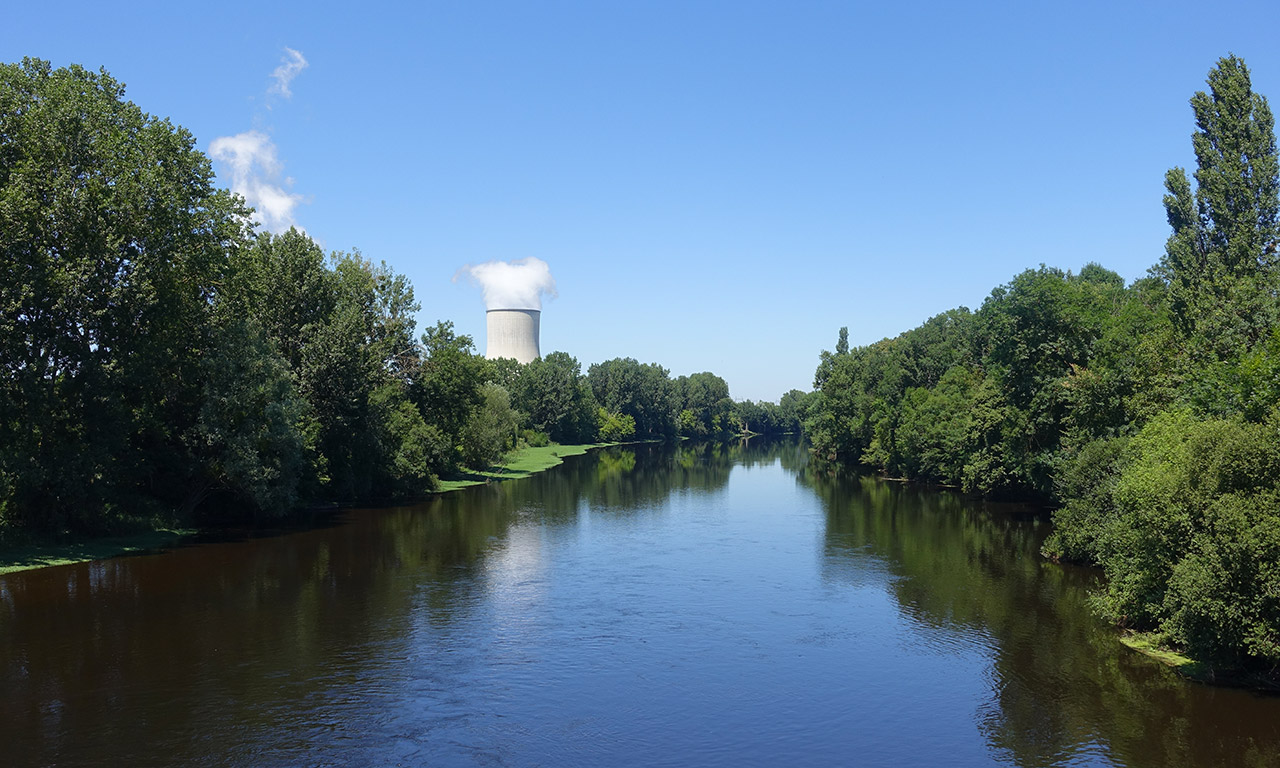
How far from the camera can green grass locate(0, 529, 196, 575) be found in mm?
37281

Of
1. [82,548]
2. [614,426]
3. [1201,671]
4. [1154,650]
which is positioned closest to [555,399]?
[614,426]

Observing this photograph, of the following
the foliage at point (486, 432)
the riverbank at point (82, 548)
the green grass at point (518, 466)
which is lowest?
the riverbank at point (82, 548)

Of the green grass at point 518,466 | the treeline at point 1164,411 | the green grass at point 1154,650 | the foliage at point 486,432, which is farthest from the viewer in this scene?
the foliage at point 486,432

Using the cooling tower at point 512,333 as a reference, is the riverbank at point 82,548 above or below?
below

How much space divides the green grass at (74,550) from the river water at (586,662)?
1.35 meters

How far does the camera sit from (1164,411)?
36125mm

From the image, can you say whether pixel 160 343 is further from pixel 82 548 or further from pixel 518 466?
pixel 518 466

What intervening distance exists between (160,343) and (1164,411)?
156 feet

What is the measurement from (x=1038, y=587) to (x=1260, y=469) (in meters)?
15.2

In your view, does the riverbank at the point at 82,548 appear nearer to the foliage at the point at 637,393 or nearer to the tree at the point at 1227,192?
the tree at the point at 1227,192

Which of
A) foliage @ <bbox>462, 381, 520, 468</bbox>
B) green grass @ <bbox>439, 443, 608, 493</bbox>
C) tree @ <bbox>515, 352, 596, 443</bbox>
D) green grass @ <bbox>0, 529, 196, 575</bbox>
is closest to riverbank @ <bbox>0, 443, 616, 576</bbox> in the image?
green grass @ <bbox>0, 529, 196, 575</bbox>

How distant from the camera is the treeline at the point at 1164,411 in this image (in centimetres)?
2362

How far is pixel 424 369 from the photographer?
7294cm

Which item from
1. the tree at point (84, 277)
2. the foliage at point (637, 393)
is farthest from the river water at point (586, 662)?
the foliage at point (637, 393)
